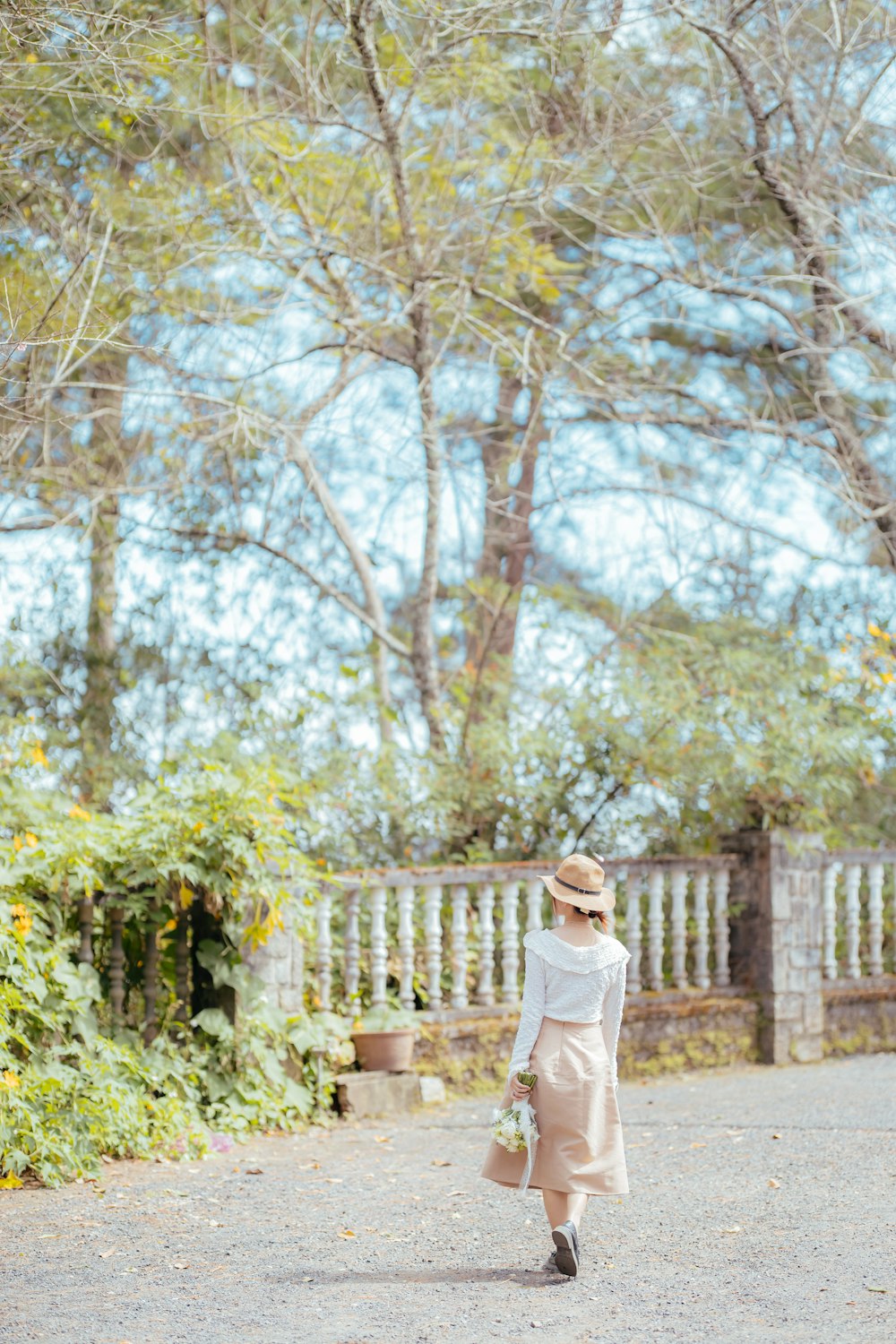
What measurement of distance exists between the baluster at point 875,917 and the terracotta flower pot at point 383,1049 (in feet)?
13.1

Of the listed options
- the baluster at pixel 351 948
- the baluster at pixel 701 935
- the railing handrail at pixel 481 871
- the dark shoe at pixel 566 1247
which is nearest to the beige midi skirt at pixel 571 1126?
the dark shoe at pixel 566 1247

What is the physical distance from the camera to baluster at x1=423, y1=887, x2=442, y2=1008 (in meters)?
7.66

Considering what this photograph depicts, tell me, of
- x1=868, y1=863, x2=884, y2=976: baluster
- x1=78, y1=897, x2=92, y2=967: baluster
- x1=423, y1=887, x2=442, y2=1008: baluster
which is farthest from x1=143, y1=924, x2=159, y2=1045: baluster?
x1=868, y1=863, x2=884, y2=976: baluster

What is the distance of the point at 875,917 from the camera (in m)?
9.48

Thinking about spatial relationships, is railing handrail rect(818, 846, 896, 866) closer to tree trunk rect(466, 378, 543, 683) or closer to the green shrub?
tree trunk rect(466, 378, 543, 683)

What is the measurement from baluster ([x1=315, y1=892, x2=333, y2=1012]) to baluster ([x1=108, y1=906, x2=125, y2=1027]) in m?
1.20

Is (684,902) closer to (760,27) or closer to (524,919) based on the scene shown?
(524,919)

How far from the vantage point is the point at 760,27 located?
9.66 m

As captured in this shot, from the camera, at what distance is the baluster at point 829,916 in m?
9.19

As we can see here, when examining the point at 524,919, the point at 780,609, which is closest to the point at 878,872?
the point at 524,919

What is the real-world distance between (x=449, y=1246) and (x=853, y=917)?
18.8 ft

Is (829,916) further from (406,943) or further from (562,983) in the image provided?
(562,983)

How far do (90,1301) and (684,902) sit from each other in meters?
5.61

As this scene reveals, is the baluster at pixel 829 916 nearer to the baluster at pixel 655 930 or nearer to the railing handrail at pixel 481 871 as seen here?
the railing handrail at pixel 481 871
